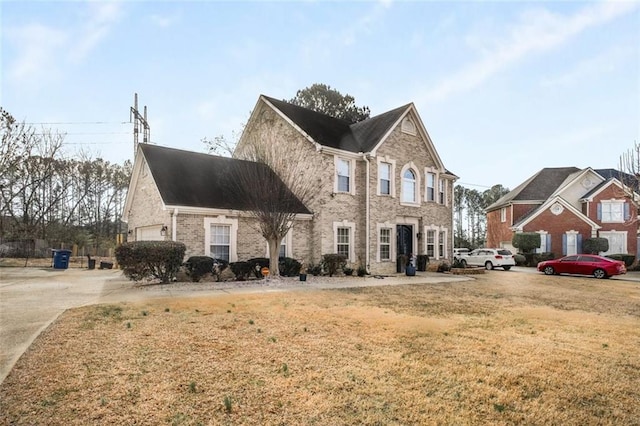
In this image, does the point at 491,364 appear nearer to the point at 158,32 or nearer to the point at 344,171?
the point at 158,32

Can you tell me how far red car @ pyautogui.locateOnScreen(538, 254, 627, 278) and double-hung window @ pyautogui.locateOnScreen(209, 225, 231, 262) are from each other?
20554 millimetres

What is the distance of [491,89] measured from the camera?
1425 cm

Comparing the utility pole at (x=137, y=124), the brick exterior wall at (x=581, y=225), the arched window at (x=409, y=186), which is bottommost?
the brick exterior wall at (x=581, y=225)

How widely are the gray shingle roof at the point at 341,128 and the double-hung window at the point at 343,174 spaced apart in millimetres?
793

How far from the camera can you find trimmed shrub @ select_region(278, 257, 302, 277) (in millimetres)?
16625

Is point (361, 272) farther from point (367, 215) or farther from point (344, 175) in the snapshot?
point (344, 175)

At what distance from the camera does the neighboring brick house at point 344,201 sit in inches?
636

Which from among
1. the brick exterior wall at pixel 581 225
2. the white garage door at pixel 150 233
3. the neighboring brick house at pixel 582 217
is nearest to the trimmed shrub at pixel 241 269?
the white garage door at pixel 150 233

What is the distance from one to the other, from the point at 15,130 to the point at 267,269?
24902 mm

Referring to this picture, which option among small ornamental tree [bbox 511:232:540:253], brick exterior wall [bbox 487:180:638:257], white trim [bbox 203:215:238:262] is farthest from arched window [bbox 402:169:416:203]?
brick exterior wall [bbox 487:180:638:257]

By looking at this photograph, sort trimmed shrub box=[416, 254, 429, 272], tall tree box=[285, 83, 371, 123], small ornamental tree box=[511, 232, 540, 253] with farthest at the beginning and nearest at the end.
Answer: tall tree box=[285, 83, 371, 123], small ornamental tree box=[511, 232, 540, 253], trimmed shrub box=[416, 254, 429, 272]

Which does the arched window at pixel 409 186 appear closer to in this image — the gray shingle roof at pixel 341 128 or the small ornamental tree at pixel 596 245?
the gray shingle roof at pixel 341 128

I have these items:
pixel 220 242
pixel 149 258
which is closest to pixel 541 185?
pixel 220 242

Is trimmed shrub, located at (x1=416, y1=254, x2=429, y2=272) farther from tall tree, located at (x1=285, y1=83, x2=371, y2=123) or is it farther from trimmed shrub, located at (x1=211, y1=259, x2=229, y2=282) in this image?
tall tree, located at (x1=285, y1=83, x2=371, y2=123)
